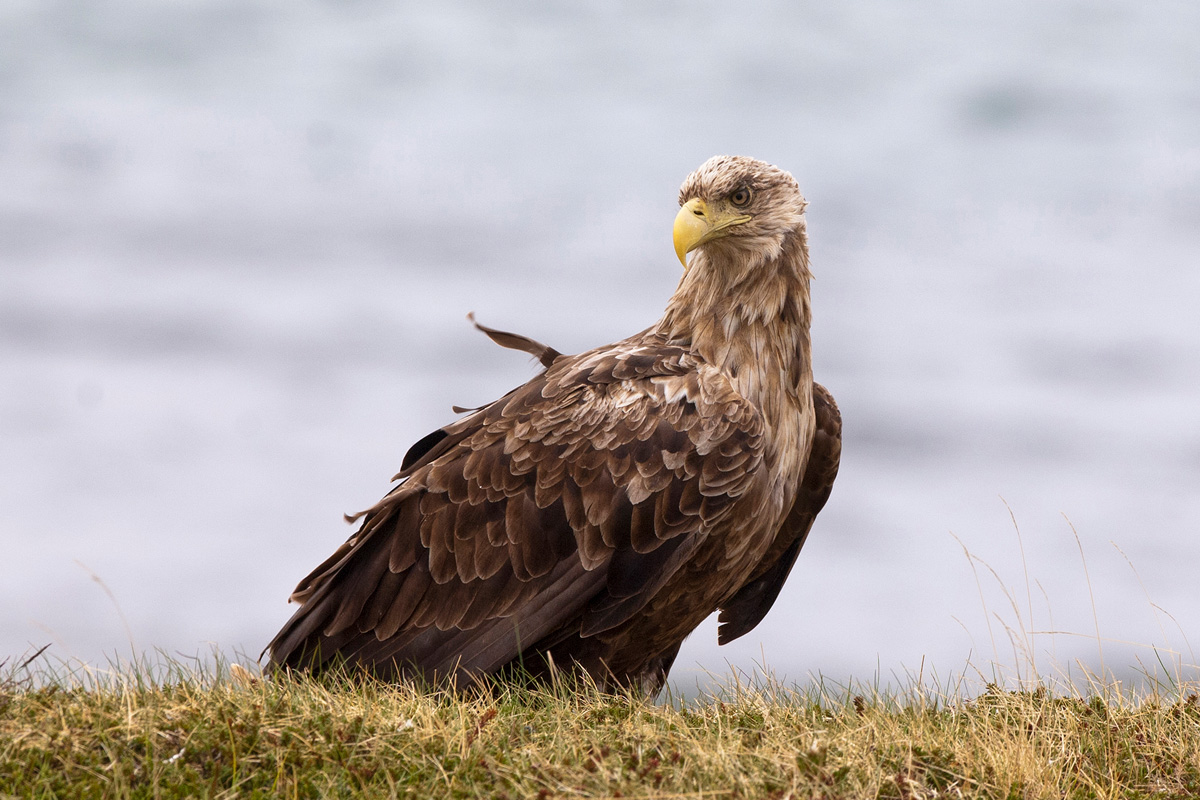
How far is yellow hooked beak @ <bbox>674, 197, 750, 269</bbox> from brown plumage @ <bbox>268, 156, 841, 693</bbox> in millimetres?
12

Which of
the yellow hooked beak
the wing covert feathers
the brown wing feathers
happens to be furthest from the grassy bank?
the yellow hooked beak

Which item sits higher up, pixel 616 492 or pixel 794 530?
pixel 616 492

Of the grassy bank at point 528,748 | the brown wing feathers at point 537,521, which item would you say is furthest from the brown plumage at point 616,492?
the grassy bank at point 528,748

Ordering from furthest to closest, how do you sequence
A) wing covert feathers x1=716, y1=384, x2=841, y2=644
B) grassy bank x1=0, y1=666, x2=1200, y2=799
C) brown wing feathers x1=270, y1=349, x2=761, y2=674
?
wing covert feathers x1=716, y1=384, x2=841, y2=644 < brown wing feathers x1=270, y1=349, x2=761, y2=674 < grassy bank x1=0, y1=666, x2=1200, y2=799

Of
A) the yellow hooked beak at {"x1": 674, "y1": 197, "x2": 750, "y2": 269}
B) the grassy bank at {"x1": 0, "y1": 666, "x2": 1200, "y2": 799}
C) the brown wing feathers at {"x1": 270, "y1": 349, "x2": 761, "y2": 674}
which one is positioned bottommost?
the grassy bank at {"x1": 0, "y1": 666, "x2": 1200, "y2": 799}

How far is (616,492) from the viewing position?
609 centimetres

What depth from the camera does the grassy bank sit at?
4.37m

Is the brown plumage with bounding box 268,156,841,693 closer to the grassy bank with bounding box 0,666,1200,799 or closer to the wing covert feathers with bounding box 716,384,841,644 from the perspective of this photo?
the wing covert feathers with bounding box 716,384,841,644

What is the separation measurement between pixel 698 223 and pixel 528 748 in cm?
313

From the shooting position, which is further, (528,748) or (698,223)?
(698,223)

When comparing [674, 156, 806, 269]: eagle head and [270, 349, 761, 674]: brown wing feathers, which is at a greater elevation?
[674, 156, 806, 269]: eagle head

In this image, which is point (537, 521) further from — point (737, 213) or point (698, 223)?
point (737, 213)

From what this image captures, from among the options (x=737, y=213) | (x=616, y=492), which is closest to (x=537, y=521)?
(x=616, y=492)

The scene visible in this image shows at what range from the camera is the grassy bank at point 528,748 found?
4.37 metres
